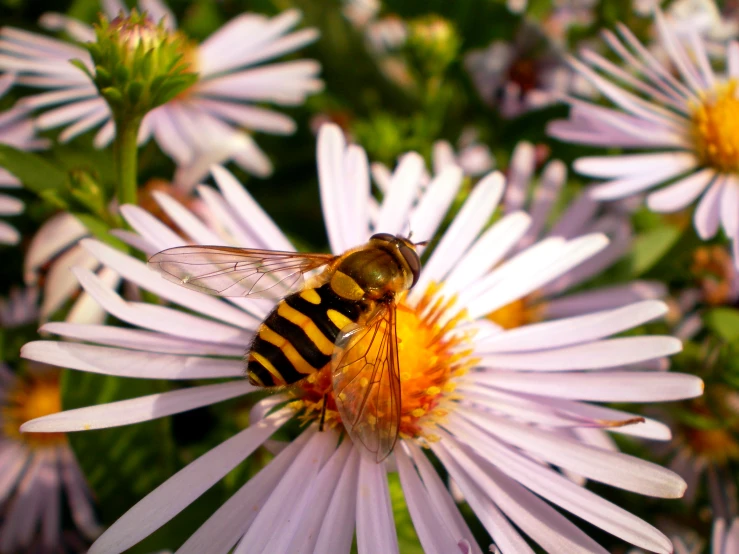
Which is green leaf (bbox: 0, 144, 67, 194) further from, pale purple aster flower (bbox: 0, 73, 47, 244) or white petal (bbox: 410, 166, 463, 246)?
white petal (bbox: 410, 166, 463, 246)

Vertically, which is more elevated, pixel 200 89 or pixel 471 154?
pixel 200 89

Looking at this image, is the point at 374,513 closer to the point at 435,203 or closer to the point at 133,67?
the point at 435,203

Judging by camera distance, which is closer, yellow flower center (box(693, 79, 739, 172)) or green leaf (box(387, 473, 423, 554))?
green leaf (box(387, 473, 423, 554))

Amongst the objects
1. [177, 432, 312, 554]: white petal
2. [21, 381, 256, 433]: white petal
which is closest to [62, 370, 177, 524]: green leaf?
[21, 381, 256, 433]: white petal

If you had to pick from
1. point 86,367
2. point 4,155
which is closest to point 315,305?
point 86,367

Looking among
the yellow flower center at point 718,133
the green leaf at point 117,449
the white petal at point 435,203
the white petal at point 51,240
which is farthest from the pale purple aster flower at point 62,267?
the yellow flower center at point 718,133

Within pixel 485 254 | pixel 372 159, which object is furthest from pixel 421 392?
pixel 372 159

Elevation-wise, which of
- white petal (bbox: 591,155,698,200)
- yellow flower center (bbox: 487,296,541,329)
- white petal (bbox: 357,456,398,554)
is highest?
white petal (bbox: 591,155,698,200)
